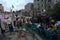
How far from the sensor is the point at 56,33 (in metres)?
13.6

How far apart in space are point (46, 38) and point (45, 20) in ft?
19.8

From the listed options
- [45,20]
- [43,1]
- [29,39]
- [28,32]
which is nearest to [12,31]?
[28,32]

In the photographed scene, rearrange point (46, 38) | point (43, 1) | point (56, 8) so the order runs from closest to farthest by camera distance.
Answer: point (46, 38) < point (56, 8) < point (43, 1)

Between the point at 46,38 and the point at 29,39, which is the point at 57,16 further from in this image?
the point at 46,38

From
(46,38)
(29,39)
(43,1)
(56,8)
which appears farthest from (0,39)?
(43,1)

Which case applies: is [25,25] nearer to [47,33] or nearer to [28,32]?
[28,32]

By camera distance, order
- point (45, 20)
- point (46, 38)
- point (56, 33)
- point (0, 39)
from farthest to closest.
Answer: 1. point (45, 20)
2. point (0, 39)
3. point (46, 38)
4. point (56, 33)

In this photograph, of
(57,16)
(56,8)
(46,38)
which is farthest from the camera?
(56,8)

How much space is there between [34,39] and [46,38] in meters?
2.33

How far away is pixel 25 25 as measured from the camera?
24.0 m

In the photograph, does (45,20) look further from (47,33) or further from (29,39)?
(47,33)

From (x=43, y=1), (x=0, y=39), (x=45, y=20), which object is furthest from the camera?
(x=43, y=1)

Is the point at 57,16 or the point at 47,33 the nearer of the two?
the point at 47,33

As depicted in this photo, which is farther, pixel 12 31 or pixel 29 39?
pixel 12 31
